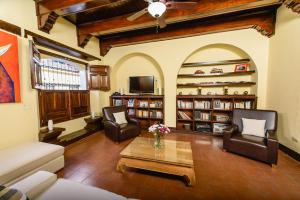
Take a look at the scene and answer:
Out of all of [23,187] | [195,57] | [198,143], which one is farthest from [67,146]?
[195,57]

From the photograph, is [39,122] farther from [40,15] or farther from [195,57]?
[195,57]

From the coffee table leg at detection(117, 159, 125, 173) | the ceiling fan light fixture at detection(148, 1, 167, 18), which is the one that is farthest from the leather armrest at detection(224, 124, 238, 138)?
the ceiling fan light fixture at detection(148, 1, 167, 18)

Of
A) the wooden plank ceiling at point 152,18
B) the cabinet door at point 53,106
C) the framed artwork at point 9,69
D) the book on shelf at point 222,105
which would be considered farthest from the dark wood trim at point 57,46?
the book on shelf at point 222,105

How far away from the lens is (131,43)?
13.9 feet

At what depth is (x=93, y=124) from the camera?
162 inches

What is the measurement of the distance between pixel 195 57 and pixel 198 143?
2.43 meters

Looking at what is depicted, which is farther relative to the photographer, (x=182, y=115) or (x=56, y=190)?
(x=182, y=115)

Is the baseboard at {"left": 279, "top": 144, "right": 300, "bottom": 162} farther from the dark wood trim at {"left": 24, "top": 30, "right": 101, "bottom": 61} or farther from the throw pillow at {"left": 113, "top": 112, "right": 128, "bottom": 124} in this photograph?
the dark wood trim at {"left": 24, "top": 30, "right": 101, "bottom": 61}

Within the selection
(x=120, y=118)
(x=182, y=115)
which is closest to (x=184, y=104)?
(x=182, y=115)

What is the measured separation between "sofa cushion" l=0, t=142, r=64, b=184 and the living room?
0.06 feet

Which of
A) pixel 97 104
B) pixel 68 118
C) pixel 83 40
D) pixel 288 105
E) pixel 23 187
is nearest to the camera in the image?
pixel 23 187

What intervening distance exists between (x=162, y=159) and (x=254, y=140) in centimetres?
175

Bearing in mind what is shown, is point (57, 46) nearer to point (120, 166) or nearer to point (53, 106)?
point (53, 106)

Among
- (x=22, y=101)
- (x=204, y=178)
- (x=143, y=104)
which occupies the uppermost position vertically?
(x=22, y=101)
